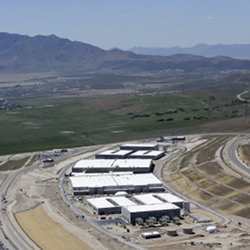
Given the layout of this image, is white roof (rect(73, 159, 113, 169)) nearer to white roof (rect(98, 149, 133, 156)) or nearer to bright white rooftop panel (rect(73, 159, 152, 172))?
bright white rooftop panel (rect(73, 159, 152, 172))

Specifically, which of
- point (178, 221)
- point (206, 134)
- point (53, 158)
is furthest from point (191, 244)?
point (206, 134)

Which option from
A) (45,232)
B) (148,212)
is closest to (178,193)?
(148,212)

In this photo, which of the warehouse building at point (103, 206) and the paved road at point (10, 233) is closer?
the paved road at point (10, 233)

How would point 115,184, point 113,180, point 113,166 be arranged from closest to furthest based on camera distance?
point 115,184
point 113,180
point 113,166

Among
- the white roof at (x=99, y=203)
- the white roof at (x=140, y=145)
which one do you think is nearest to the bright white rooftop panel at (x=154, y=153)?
the white roof at (x=140, y=145)

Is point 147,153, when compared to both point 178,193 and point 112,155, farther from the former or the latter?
point 178,193

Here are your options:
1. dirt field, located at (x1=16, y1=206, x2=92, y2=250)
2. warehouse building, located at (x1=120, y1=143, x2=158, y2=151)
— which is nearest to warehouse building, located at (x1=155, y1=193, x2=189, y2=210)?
dirt field, located at (x1=16, y1=206, x2=92, y2=250)

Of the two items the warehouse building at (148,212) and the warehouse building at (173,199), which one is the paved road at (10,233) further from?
the warehouse building at (173,199)
